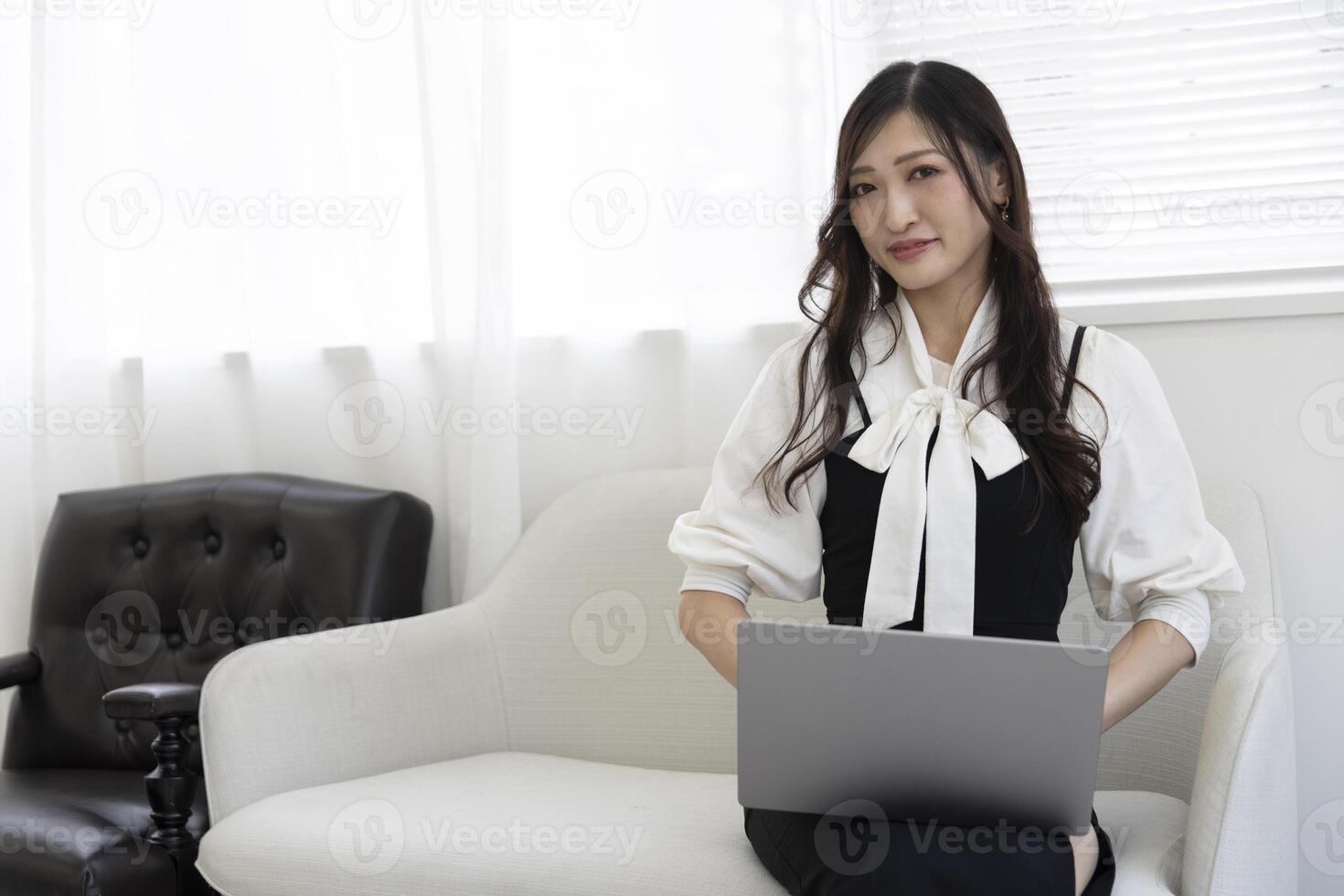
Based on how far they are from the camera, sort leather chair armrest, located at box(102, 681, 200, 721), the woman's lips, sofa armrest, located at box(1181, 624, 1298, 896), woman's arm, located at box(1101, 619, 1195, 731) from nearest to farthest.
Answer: sofa armrest, located at box(1181, 624, 1298, 896) → woman's arm, located at box(1101, 619, 1195, 731) → the woman's lips → leather chair armrest, located at box(102, 681, 200, 721)

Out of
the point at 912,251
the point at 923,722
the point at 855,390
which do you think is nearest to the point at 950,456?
the point at 855,390

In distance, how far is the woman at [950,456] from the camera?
1475 mm

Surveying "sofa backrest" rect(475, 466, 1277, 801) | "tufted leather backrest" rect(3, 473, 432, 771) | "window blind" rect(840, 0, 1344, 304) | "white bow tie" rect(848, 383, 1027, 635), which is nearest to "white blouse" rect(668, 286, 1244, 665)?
"white bow tie" rect(848, 383, 1027, 635)

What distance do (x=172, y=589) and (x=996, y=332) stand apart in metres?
1.67

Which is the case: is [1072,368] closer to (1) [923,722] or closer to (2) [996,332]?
(2) [996,332]

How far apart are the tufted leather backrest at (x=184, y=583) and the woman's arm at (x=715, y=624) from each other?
88cm

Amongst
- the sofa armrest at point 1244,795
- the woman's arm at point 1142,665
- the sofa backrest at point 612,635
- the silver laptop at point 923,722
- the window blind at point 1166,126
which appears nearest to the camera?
the silver laptop at point 923,722

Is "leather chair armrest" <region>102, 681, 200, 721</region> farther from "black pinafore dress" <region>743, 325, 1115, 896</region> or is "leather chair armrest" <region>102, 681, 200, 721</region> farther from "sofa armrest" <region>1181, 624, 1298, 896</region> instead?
"sofa armrest" <region>1181, 624, 1298, 896</region>

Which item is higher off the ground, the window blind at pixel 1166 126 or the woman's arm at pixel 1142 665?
the window blind at pixel 1166 126

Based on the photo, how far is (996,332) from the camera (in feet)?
5.13

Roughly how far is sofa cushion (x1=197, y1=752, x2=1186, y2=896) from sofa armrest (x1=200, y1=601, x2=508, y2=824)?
0.07m

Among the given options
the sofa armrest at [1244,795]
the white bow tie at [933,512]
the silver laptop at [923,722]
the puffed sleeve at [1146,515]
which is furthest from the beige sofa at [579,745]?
the white bow tie at [933,512]

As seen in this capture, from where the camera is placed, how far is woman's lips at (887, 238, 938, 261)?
1541mm

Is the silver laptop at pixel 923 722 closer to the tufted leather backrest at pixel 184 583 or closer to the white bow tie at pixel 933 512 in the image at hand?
the white bow tie at pixel 933 512
